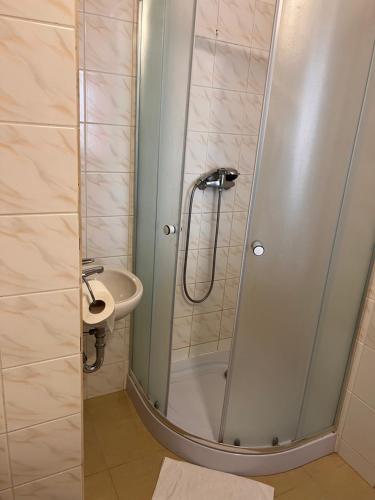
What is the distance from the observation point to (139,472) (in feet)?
5.45

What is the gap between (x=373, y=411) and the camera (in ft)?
5.36

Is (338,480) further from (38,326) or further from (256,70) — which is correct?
(256,70)

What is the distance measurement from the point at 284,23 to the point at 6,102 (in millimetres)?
912

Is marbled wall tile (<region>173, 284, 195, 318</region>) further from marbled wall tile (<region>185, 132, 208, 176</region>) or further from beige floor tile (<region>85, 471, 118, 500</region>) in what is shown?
beige floor tile (<region>85, 471, 118, 500</region>)

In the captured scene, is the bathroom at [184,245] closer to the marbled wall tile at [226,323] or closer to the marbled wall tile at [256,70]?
the marbled wall tile at [256,70]

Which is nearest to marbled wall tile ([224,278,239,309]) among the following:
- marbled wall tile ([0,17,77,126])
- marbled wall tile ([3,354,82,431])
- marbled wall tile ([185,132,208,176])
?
marbled wall tile ([185,132,208,176])

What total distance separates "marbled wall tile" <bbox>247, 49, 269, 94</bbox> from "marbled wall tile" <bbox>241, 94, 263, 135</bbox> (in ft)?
0.13

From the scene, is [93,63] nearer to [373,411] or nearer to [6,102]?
[6,102]

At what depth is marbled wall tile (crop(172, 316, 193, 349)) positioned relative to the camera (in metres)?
2.34

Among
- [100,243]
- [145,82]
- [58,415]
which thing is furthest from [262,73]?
[58,415]

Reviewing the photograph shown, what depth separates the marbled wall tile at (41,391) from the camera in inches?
36.7

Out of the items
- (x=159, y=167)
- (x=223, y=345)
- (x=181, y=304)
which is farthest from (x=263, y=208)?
(x=223, y=345)

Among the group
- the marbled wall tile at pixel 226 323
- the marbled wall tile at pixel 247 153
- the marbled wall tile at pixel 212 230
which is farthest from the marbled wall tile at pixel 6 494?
the marbled wall tile at pixel 247 153

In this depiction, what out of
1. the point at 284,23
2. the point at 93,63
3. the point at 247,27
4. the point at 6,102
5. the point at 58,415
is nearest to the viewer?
the point at 6,102
